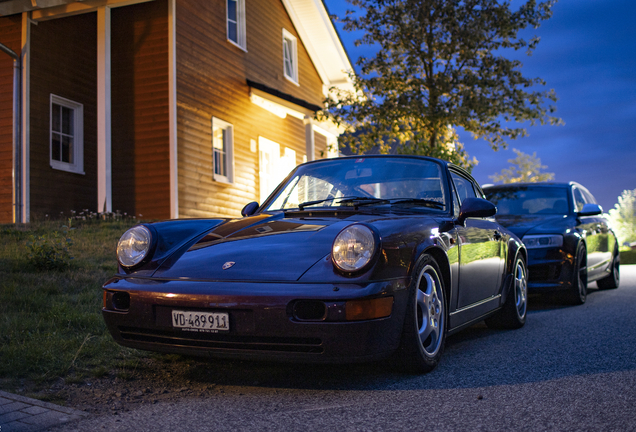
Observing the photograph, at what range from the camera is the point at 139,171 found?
1253cm

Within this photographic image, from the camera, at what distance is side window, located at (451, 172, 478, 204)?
16.1ft

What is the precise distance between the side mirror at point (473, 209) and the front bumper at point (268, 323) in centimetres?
128

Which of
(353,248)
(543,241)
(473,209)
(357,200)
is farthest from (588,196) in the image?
(353,248)

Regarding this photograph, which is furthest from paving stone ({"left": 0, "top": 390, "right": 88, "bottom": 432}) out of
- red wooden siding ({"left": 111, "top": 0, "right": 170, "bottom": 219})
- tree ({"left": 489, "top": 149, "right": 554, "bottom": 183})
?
tree ({"left": 489, "top": 149, "right": 554, "bottom": 183})

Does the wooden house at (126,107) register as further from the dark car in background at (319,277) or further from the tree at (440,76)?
the dark car in background at (319,277)

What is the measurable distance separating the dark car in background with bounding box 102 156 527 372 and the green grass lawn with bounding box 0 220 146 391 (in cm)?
51

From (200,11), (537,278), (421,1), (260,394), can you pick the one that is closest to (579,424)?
(260,394)

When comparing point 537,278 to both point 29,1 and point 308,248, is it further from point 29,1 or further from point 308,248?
point 29,1

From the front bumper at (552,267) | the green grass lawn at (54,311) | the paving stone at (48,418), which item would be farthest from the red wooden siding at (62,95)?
the paving stone at (48,418)

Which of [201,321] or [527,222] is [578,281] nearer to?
[527,222]

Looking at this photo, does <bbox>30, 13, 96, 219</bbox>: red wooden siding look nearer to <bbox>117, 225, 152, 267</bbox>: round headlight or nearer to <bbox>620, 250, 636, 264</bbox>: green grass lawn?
<bbox>117, 225, 152, 267</bbox>: round headlight

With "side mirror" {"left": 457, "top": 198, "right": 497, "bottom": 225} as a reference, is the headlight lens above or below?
below

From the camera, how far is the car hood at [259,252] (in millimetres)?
3289

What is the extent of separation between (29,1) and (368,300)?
1066 centimetres
